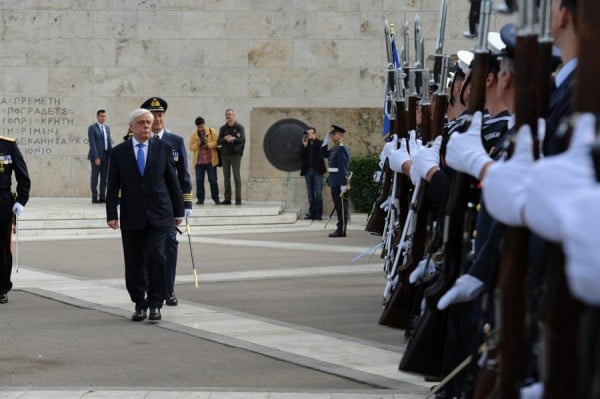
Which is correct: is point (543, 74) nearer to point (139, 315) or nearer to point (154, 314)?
point (154, 314)

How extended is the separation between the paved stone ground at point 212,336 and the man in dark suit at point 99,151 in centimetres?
930

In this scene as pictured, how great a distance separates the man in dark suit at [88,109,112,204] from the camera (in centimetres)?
2478

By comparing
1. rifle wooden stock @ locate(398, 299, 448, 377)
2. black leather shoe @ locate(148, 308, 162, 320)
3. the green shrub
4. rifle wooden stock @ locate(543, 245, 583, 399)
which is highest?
rifle wooden stock @ locate(543, 245, 583, 399)

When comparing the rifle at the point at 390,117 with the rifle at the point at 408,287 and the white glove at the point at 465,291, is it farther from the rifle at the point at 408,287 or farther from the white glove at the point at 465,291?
the white glove at the point at 465,291

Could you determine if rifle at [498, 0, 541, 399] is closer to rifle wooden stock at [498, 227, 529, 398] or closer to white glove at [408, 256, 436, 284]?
rifle wooden stock at [498, 227, 529, 398]

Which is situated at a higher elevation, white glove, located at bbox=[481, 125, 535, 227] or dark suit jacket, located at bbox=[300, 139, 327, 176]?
white glove, located at bbox=[481, 125, 535, 227]

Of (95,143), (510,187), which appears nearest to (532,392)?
(510,187)

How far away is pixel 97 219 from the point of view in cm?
2169

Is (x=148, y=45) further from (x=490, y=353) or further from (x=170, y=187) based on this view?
(x=490, y=353)

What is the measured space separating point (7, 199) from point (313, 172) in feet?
40.7

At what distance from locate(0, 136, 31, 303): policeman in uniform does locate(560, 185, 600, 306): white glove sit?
9.56 meters

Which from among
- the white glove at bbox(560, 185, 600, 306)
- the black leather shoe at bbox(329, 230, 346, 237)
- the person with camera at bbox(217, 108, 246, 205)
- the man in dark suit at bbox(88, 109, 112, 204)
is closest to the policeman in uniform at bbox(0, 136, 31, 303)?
the black leather shoe at bbox(329, 230, 346, 237)

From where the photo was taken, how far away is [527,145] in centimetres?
293

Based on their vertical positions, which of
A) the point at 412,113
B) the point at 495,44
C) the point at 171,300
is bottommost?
the point at 171,300
